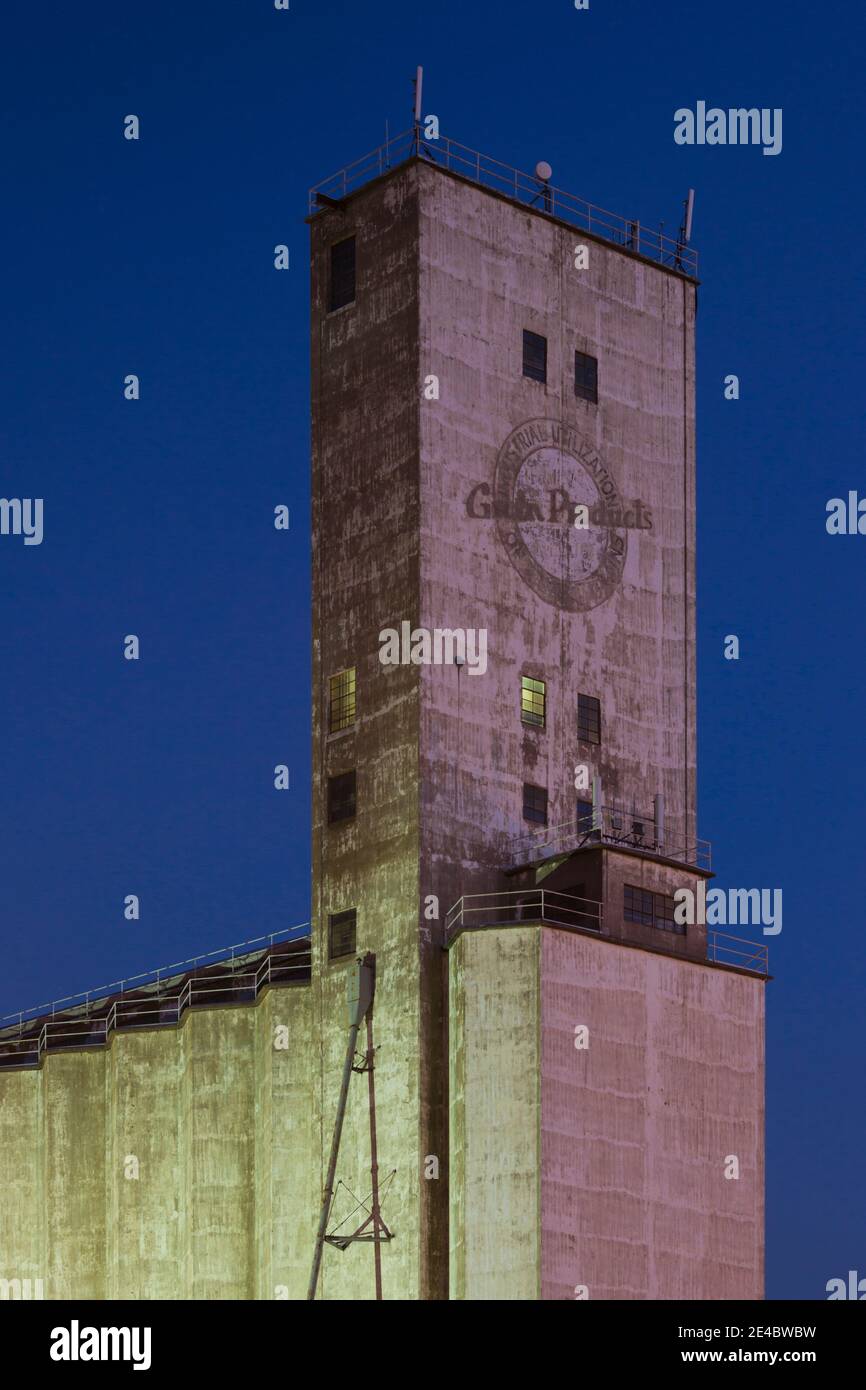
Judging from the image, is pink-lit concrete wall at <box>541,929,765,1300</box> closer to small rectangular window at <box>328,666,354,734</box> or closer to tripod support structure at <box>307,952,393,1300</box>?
tripod support structure at <box>307,952,393,1300</box>

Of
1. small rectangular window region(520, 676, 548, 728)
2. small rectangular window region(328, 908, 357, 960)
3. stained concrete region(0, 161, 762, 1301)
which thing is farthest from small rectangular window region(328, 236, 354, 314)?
small rectangular window region(328, 908, 357, 960)

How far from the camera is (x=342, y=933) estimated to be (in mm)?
95062

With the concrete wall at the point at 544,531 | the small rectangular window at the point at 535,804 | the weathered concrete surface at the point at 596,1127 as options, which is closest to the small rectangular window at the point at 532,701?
the concrete wall at the point at 544,531

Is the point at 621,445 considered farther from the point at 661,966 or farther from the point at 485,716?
the point at 661,966

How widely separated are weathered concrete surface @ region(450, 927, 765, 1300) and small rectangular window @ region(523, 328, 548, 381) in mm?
22077

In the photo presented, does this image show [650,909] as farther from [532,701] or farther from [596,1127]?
[532,701]

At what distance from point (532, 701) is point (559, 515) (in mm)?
7037

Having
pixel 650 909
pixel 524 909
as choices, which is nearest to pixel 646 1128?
pixel 650 909

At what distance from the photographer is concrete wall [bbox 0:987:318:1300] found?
312 feet

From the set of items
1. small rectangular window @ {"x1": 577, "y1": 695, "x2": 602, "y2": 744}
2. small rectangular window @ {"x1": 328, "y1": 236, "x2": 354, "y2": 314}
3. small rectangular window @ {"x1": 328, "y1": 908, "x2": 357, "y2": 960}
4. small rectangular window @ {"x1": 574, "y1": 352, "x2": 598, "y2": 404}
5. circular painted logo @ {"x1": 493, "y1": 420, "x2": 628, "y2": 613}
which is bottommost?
small rectangular window @ {"x1": 328, "y1": 908, "x2": 357, "y2": 960}

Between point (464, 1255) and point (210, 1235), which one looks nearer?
point (464, 1255)
